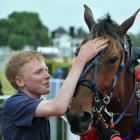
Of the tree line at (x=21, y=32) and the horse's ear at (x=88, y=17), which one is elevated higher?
the horse's ear at (x=88, y=17)

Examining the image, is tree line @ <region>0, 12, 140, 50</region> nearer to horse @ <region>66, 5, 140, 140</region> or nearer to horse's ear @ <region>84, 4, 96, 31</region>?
horse's ear @ <region>84, 4, 96, 31</region>

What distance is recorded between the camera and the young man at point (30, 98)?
3236mm

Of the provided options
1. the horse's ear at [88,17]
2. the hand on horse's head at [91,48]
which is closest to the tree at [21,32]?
the horse's ear at [88,17]

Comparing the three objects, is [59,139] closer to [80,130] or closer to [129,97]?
[129,97]

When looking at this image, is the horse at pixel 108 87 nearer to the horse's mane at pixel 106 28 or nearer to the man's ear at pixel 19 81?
the horse's mane at pixel 106 28

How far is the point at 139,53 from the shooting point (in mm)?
4578

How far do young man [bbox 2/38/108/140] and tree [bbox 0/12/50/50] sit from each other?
91.2 meters

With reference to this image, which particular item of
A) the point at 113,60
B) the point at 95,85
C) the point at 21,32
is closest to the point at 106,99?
the point at 95,85

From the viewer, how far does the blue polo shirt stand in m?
3.32

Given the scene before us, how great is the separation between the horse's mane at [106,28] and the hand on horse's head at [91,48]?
0.13m

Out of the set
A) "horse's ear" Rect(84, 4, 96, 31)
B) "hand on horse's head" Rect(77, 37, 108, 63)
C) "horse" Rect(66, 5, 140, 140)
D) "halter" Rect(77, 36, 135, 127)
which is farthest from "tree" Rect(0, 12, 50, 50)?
"hand on horse's head" Rect(77, 37, 108, 63)

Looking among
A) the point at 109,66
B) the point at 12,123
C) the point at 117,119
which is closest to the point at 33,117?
the point at 12,123

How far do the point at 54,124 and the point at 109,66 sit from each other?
187 centimetres

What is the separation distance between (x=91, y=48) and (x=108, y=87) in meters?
0.51
